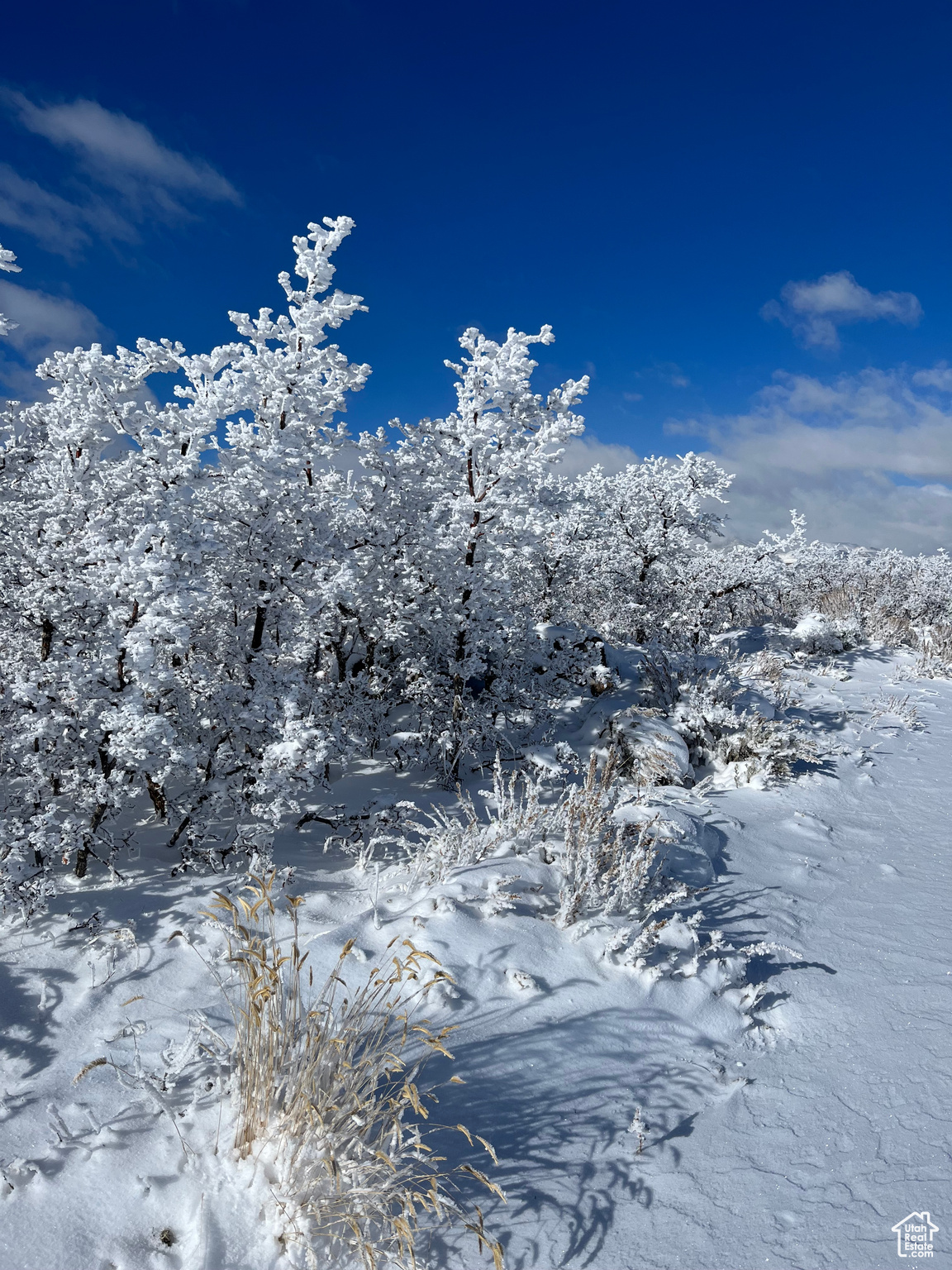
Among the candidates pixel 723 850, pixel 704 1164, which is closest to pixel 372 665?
pixel 723 850

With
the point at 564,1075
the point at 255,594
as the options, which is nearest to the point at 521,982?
the point at 564,1075

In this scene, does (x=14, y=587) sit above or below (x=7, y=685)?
above

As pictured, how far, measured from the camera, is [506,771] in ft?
20.2

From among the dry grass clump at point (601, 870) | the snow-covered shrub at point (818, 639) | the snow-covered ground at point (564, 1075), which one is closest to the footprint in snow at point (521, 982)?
the snow-covered ground at point (564, 1075)

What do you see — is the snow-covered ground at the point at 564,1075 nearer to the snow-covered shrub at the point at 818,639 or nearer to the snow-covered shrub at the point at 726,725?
the snow-covered shrub at the point at 726,725

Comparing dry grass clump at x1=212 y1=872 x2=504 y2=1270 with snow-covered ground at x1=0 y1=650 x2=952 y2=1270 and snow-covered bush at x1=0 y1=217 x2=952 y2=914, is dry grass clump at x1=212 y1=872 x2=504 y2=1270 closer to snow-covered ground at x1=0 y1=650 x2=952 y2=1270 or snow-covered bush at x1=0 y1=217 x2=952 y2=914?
snow-covered ground at x1=0 y1=650 x2=952 y2=1270

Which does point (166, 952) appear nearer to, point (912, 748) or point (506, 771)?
point (506, 771)

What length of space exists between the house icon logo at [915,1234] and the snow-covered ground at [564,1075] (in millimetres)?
28

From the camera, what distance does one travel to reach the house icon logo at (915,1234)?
5.88 feet

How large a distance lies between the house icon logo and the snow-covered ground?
1.1 inches

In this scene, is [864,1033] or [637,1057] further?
[864,1033]

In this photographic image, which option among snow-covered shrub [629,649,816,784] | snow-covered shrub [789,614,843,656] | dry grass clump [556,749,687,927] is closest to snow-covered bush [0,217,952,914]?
snow-covered shrub [629,649,816,784]

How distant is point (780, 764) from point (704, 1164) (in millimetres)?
4822

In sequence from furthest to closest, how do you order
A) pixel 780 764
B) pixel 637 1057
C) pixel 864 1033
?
pixel 780 764 < pixel 864 1033 < pixel 637 1057
